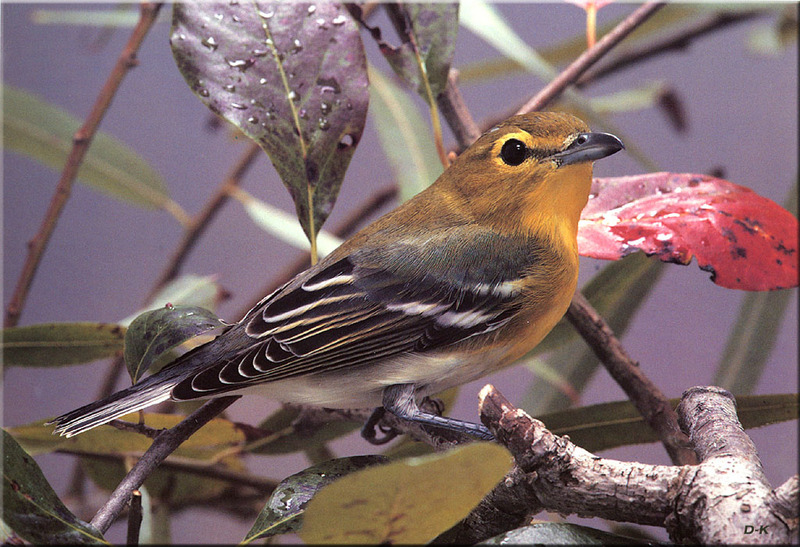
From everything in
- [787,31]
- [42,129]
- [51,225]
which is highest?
[42,129]

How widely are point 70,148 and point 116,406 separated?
0.80m

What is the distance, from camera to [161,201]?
132 cm

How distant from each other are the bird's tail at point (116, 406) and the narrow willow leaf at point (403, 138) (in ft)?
1.58

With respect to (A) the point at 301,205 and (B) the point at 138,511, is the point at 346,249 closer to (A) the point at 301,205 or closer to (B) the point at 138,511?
(A) the point at 301,205

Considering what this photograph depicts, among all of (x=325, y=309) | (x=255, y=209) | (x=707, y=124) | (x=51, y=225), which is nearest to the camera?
(x=325, y=309)

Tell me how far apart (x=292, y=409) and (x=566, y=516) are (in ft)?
1.30

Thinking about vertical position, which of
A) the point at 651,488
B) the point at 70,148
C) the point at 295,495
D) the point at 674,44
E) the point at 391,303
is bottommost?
the point at 651,488

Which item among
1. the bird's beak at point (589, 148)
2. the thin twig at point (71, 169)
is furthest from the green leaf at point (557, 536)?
the thin twig at point (71, 169)

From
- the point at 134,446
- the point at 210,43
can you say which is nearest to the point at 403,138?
the point at 210,43

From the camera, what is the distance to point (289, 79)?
2.18 feet

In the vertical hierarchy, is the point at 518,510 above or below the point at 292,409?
below

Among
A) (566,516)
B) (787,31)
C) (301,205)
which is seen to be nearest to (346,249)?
(301,205)

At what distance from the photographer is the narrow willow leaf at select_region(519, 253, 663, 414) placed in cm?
79

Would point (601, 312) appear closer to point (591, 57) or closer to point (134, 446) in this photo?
point (591, 57)
